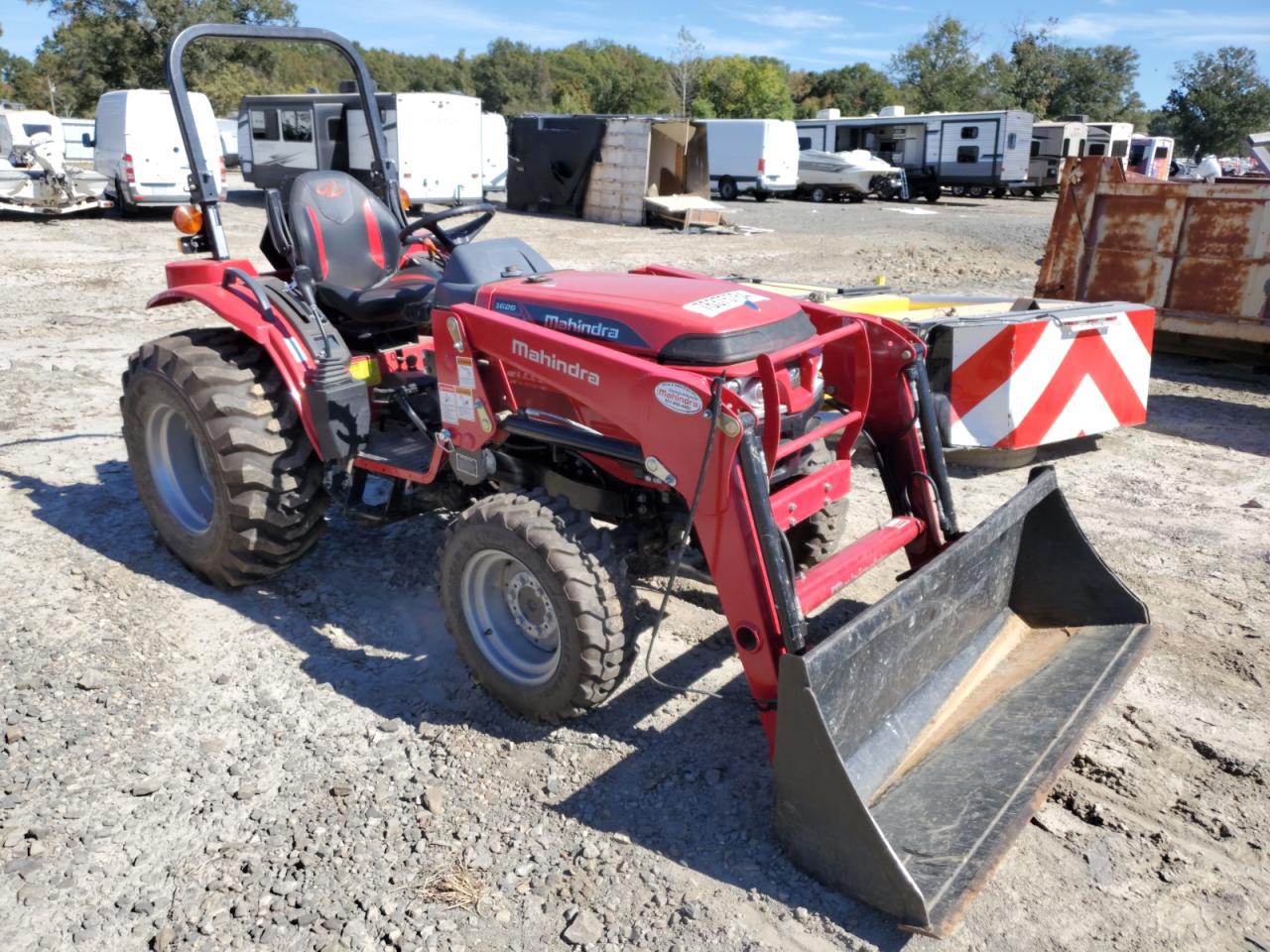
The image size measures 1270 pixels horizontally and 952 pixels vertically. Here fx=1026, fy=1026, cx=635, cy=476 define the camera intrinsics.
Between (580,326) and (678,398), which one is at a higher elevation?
(580,326)

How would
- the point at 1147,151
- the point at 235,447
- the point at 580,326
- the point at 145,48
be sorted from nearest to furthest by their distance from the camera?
the point at 580,326 → the point at 235,447 → the point at 1147,151 → the point at 145,48

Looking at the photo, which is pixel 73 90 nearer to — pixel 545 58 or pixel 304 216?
pixel 545 58

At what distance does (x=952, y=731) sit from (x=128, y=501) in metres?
4.31

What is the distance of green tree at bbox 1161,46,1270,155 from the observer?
165ft

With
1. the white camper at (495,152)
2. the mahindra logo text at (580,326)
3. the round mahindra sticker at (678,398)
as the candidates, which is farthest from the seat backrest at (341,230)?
the white camper at (495,152)

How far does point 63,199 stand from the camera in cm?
1825

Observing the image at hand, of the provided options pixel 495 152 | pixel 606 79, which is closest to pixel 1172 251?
pixel 495 152

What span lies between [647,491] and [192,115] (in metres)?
2.40

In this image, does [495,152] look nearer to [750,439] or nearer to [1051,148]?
[1051,148]

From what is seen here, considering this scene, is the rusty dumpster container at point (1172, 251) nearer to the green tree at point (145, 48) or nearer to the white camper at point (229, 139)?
the white camper at point (229, 139)

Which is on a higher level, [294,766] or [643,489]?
[643,489]

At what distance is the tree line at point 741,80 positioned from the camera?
40969mm

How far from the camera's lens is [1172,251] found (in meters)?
8.29

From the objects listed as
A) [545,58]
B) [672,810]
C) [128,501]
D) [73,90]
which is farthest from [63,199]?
[545,58]
